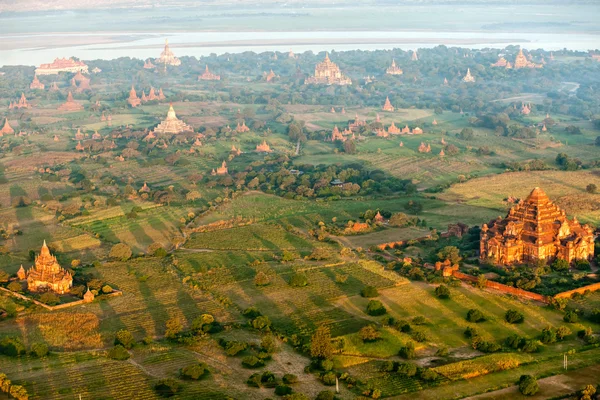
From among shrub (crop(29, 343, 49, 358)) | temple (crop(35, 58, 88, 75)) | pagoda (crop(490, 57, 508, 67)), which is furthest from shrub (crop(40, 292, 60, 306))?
pagoda (crop(490, 57, 508, 67))

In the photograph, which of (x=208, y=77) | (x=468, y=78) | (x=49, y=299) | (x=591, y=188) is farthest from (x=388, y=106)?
(x=49, y=299)

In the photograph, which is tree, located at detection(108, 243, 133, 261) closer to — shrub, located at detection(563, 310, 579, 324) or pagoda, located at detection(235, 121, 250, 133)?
shrub, located at detection(563, 310, 579, 324)

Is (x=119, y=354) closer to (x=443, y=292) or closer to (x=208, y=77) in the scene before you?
(x=443, y=292)

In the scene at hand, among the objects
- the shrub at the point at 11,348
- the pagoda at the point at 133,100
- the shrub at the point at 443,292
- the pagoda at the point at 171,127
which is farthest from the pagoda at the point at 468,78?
the shrub at the point at 11,348

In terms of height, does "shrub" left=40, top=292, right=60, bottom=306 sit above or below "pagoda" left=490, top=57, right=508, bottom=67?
below

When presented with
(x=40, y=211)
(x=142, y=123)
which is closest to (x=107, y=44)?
(x=142, y=123)

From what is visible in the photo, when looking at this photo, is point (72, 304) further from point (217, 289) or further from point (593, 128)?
point (593, 128)
